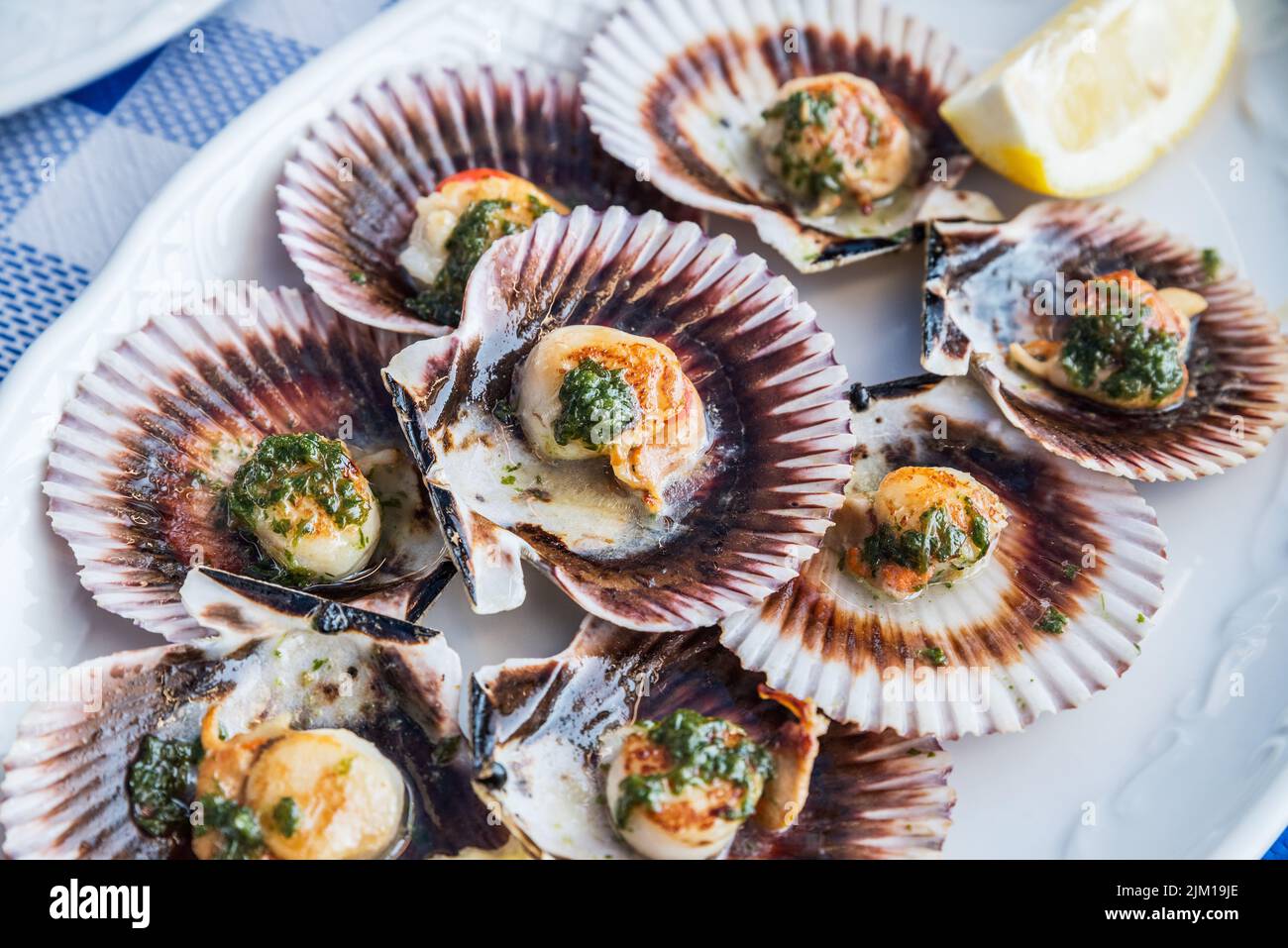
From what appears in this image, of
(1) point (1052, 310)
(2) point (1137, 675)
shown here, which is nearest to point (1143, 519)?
(2) point (1137, 675)

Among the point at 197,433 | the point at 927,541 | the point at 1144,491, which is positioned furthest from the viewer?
the point at 1144,491

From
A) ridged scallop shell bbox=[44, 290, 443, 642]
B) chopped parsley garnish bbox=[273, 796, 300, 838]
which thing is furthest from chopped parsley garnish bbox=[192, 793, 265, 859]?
ridged scallop shell bbox=[44, 290, 443, 642]

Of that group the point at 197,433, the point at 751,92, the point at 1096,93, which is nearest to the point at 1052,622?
the point at 1096,93

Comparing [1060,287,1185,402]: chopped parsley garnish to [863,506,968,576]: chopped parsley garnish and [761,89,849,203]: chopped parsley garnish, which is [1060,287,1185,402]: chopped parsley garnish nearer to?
[863,506,968,576]: chopped parsley garnish

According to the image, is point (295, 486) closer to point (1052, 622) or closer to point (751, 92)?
point (1052, 622)

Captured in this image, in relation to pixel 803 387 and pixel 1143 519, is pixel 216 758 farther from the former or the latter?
pixel 1143 519

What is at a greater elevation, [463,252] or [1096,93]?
[1096,93]
